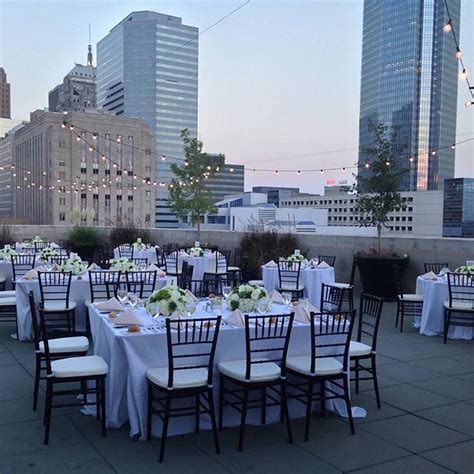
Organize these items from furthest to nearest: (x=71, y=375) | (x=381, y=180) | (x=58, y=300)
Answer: (x=381, y=180)
(x=58, y=300)
(x=71, y=375)

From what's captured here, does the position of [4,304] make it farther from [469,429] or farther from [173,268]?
[469,429]

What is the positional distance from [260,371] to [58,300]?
4.34 m

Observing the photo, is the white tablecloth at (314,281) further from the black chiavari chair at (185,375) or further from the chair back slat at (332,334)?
the black chiavari chair at (185,375)

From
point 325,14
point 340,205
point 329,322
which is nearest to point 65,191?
point 340,205

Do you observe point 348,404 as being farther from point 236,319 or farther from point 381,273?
point 381,273

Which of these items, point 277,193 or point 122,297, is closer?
point 122,297

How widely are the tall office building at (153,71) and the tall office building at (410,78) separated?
17.7 m

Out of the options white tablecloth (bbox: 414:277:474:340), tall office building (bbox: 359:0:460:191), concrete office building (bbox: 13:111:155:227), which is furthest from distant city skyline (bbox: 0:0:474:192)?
concrete office building (bbox: 13:111:155:227)

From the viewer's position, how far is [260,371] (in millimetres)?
4285

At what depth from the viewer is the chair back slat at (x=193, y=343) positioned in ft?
13.6

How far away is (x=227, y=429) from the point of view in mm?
4449

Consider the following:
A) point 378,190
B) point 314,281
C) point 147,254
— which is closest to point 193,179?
point 147,254

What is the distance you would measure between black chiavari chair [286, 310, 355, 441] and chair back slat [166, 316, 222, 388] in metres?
0.73

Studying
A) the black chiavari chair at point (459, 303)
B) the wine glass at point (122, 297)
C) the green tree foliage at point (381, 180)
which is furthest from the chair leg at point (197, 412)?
the green tree foliage at point (381, 180)
